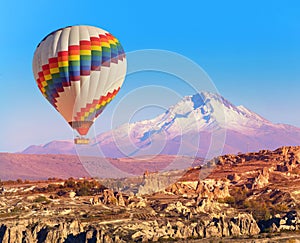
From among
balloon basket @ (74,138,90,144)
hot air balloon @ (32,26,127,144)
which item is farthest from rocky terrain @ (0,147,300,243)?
hot air balloon @ (32,26,127,144)

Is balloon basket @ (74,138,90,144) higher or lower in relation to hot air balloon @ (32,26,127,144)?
lower

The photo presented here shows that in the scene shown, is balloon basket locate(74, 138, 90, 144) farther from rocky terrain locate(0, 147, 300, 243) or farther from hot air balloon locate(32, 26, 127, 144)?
rocky terrain locate(0, 147, 300, 243)

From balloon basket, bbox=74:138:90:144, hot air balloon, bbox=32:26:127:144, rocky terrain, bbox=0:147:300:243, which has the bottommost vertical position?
rocky terrain, bbox=0:147:300:243

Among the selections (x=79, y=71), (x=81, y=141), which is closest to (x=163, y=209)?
(x=81, y=141)

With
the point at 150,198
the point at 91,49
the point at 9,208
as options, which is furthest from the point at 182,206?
the point at 91,49

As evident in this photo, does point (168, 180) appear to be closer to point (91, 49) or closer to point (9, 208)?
point (9, 208)

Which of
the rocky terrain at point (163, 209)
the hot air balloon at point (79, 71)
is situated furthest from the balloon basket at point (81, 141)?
the rocky terrain at point (163, 209)

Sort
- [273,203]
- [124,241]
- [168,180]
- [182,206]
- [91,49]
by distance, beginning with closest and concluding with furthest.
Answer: [124,241], [91,49], [182,206], [273,203], [168,180]
